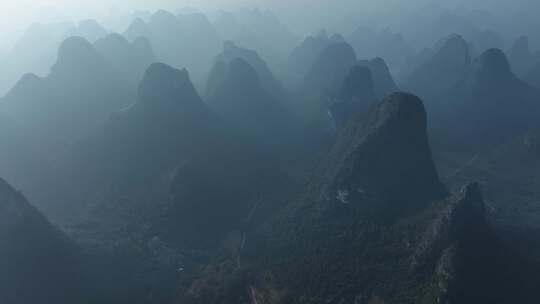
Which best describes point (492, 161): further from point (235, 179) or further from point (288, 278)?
point (288, 278)

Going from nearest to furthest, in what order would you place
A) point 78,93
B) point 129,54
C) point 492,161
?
1. point 492,161
2. point 78,93
3. point 129,54

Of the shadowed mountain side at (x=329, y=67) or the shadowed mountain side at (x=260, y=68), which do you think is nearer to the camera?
the shadowed mountain side at (x=260, y=68)

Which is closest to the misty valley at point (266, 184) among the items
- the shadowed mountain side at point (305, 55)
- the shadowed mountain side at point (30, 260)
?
the shadowed mountain side at point (30, 260)

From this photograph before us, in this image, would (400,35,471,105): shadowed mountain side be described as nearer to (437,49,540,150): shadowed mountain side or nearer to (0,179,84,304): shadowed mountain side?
(437,49,540,150): shadowed mountain side

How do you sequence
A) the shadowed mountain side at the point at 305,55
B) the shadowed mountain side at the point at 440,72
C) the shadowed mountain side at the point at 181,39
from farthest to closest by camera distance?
the shadowed mountain side at the point at 181,39 < the shadowed mountain side at the point at 305,55 < the shadowed mountain side at the point at 440,72

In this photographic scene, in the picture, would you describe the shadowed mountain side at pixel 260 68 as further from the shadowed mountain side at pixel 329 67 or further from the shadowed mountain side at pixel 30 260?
the shadowed mountain side at pixel 30 260

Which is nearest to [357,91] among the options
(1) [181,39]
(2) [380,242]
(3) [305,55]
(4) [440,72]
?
(4) [440,72]

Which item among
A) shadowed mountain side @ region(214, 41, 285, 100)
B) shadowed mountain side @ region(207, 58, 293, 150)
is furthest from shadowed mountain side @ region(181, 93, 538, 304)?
shadowed mountain side @ region(214, 41, 285, 100)

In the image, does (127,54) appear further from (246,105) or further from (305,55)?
(305,55)

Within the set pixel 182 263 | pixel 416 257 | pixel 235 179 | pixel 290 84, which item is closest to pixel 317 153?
pixel 235 179
